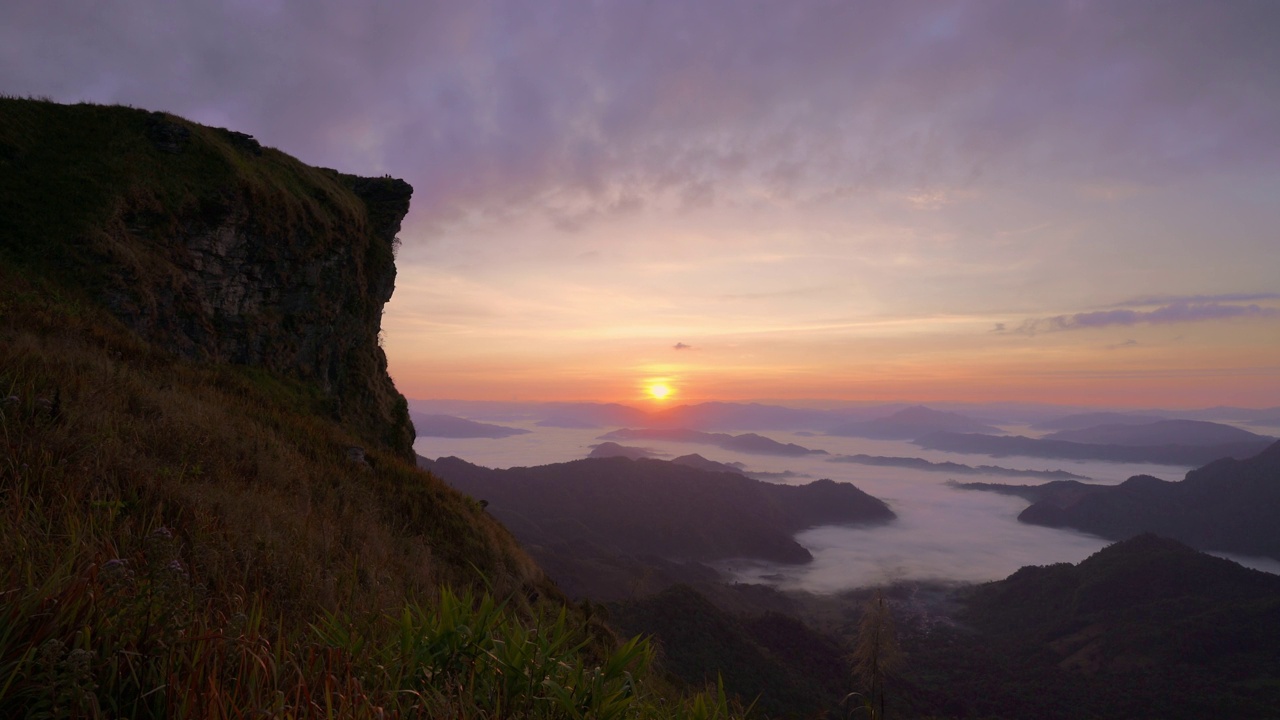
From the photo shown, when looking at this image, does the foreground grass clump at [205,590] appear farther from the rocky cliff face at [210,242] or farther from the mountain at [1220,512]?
the mountain at [1220,512]

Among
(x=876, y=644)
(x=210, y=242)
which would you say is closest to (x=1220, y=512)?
(x=876, y=644)

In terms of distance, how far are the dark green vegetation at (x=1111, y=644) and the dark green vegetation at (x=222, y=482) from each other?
198 feet

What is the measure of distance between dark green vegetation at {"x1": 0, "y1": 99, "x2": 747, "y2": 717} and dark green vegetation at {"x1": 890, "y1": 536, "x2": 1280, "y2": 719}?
198 ft

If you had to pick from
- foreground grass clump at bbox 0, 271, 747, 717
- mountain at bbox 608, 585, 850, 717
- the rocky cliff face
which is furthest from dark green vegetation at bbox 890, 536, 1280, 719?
foreground grass clump at bbox 0, 271, 747, 717

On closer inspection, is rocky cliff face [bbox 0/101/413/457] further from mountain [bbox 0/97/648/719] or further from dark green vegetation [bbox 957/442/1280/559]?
dark green vegetation [bbox 957/442/1280/559]

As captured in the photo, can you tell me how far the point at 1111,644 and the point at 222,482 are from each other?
11962cm

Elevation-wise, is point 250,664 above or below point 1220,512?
above

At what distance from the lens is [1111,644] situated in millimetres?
87438

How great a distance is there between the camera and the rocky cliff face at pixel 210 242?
13.0 metres

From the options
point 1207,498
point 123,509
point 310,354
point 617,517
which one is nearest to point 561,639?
point 123,509

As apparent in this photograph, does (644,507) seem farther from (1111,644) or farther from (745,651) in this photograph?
(745,651)

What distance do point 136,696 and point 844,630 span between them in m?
111

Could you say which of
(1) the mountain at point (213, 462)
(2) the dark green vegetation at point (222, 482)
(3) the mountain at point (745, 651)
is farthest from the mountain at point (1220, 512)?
(2) the dark green vegetation at point (222, 482)

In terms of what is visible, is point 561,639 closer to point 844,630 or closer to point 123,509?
point 123,509
